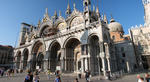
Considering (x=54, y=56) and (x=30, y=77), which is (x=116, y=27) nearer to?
(x=54, y=56)

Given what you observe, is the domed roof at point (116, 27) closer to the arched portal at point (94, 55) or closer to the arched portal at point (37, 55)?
the arched portal at point (94, 55)

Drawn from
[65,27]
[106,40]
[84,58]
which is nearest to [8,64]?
[65,27]

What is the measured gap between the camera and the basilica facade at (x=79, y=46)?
19642 mm

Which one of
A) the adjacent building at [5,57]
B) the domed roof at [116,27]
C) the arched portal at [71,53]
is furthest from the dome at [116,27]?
the adjacent building at [5,57]

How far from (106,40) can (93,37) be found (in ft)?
8.98

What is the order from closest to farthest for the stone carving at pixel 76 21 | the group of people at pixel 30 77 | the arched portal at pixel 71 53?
the group of people at pixel 30 77, the arched portal at pixel 71 53, the stone carving at pixel 76 21

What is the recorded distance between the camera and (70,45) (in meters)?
24.7

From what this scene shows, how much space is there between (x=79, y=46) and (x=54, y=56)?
801cm

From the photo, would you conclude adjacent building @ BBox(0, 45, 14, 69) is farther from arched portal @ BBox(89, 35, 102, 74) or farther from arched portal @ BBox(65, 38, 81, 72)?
arched portal @ BBox(89, 35, 102, 74)

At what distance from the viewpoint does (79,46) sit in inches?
950

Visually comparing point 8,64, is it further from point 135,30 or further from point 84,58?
point 135,30

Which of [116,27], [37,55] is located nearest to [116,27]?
[116,27]


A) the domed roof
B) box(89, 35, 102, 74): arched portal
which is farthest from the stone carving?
the domed roof

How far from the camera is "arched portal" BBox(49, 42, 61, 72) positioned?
2642cm
